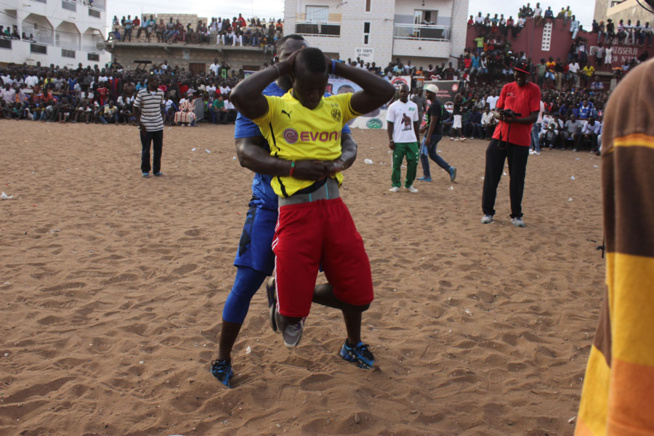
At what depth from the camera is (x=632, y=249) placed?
91 centimetres

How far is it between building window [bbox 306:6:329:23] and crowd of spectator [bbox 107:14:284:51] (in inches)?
108

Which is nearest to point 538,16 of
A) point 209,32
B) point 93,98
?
point 209,32

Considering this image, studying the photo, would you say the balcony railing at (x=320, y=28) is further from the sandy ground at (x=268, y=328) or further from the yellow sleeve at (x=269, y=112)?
the yellow sleeve at (x=269, y=112)

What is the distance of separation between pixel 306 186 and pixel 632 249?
190 centimetres

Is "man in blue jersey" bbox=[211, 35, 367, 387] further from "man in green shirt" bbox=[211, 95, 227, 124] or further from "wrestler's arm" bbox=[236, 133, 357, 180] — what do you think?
"man in green shirt" bbox=[211, 95, 227, 124]

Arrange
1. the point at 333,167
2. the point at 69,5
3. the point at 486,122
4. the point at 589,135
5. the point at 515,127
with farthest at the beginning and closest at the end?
the point at 69,5 < the point at 486,122 < the point at 589,135 < the point at 515,127 < the point at 333,167

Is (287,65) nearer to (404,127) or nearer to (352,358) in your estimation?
(352,358)

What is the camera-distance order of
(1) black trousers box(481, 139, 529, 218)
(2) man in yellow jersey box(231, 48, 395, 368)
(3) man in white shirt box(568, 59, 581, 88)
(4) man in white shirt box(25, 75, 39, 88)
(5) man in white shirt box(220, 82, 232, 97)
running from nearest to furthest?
(2) man in yellow jersey box(231, 48, 395, 368)
(1) black trousers box(481, 139, 529, 218)
(4) man in white shirt box(25, 75, 39, 88)
(5) man in white shirt box(220, 82, 232, 97)
(3) man in white shirt box(568, 59, 581, 88)

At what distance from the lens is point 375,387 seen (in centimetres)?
316

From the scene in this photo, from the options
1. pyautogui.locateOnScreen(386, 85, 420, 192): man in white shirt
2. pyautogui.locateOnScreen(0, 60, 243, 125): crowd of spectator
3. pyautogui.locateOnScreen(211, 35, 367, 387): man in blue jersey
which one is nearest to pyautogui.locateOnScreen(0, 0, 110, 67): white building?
pyautogui.locateOnScreen(0, 60, 243, 125): crowd of spectator

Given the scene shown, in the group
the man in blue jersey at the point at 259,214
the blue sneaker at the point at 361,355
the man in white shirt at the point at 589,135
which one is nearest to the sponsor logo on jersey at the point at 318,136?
the man in blue jersey at the point at 259,214

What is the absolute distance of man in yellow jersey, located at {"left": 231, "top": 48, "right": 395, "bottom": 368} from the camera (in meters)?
2.58

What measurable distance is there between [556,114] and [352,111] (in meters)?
21.0

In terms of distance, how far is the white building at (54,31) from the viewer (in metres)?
39.5
